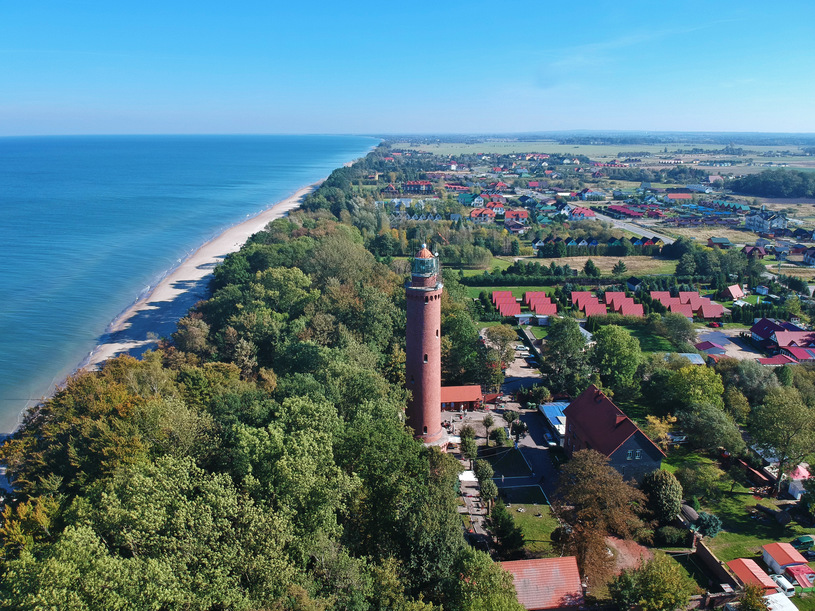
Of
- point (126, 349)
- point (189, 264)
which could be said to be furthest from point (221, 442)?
point (189, 264)

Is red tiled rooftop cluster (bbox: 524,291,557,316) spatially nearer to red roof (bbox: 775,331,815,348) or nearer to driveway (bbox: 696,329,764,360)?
driveway (bbox: 696,329,764,360)

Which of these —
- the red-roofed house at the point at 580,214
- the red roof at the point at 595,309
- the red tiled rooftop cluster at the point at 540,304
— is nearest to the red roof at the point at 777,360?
the red roof at the point at 595,309

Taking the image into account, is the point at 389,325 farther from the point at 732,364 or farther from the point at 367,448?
the point at 732,364

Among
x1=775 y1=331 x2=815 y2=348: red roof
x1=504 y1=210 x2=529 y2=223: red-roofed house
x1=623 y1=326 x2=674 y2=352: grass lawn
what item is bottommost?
x1=623 y1=326 x2=674 y2=352: grass lawn

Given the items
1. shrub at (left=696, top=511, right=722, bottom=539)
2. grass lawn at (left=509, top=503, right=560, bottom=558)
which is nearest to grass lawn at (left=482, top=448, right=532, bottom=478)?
grass lawn at (left=509, top=503, right=560, bottom=558)

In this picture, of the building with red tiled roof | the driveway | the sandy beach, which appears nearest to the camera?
the building with red tiled roof

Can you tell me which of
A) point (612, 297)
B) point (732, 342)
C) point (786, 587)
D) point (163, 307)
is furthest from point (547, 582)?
point (163, 307)

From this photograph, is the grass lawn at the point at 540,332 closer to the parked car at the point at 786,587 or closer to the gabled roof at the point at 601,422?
the gabled roof at the point at 601,422

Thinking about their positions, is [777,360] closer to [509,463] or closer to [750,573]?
[750,573]
